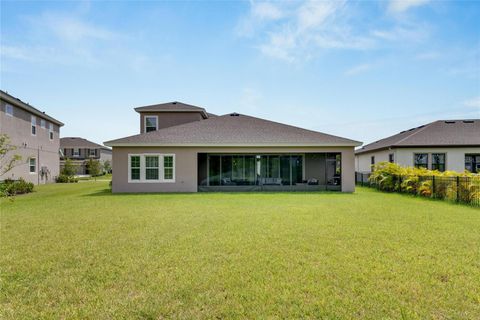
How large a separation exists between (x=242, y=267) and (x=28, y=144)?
26.5m

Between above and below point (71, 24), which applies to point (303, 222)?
below

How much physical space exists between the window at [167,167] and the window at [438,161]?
19.5 m

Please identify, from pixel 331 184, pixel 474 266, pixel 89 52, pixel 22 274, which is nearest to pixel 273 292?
pixel 474 266

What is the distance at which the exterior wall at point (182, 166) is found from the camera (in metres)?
17.3

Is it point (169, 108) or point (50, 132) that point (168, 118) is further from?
point (50, 132)

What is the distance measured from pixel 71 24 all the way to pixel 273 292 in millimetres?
12527

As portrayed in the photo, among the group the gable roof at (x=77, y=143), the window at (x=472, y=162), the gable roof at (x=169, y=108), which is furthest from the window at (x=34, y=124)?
the window at (x=472, y=162)

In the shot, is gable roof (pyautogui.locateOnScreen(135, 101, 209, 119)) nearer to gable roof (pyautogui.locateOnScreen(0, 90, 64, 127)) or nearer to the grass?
gable roof (pyautogui.locateOnScreen(0, 90, 64, 127))

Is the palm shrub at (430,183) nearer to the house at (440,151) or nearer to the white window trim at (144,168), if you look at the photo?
the house at (440,151)

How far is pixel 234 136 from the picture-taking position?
18.3 m

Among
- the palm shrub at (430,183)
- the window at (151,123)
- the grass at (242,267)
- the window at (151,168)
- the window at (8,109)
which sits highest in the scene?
the window at (8,109)

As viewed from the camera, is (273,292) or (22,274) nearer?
(273,292)

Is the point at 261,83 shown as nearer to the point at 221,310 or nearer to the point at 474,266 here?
the point at 474,266

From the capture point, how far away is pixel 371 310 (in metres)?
3.46
